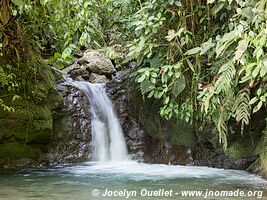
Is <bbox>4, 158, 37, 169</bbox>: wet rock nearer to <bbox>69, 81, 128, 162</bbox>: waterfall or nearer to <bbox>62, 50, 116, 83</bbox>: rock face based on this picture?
<bbox>69, 81, 128, 162</bbox>: waterfall

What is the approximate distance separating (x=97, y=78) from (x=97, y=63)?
1.73ft

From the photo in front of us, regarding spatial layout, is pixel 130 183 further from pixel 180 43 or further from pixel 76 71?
pixel 76 71

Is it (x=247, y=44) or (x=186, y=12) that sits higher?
(x=186, y=12)

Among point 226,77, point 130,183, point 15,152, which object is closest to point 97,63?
point 15,152

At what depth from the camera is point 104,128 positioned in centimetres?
707

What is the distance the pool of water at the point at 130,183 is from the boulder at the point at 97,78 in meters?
3.07

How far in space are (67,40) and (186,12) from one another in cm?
139

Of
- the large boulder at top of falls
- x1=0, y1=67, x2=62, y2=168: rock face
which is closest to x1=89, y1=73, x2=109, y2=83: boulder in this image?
the large boulder at top of falls

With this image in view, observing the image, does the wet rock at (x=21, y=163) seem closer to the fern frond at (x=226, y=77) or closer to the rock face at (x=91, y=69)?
the rock face at (x=91, y=69)

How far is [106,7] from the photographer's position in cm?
455

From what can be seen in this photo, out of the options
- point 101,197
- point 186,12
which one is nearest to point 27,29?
point 186,12

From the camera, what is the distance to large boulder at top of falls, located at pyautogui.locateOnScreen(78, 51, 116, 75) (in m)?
9.08

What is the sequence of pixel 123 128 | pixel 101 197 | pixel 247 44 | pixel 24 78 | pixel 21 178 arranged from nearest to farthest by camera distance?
pixel 247 44 < pixel 101 197 < pixel 21 178 < pixel 24 78 < pixel 123 128

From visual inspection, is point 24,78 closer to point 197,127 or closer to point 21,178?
point 21,178
